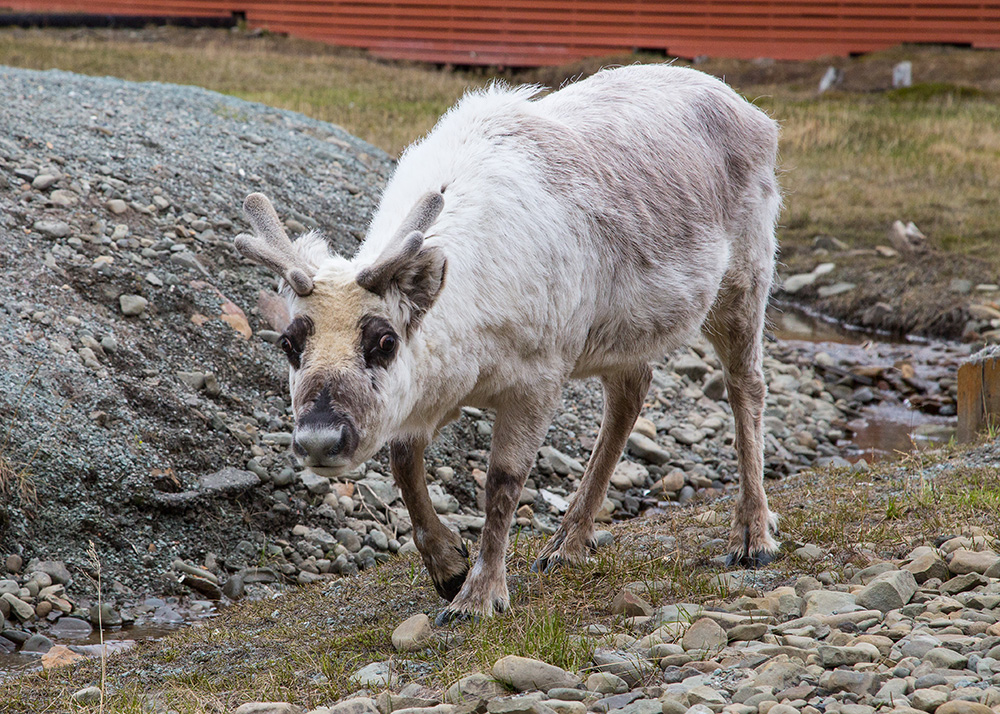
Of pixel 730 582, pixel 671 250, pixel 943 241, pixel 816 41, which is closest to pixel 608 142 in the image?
pixel 671 250

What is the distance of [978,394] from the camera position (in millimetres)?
8281

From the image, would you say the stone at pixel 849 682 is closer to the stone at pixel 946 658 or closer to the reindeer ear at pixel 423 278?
the stone at pixel 946 658

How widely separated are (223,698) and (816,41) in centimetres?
2522

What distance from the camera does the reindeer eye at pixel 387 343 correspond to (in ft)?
13.6

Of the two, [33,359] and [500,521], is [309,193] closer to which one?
[33,359]

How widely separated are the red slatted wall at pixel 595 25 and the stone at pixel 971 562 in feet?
76.4

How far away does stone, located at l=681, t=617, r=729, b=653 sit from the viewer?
4.12 m

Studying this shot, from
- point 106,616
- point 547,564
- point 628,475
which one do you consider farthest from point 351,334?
point 628,475

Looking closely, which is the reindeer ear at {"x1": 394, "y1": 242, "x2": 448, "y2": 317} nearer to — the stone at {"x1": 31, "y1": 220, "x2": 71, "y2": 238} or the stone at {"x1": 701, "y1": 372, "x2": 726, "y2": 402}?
the stone at {"x1": 31, "y1": 220, "x2": 71, "y2": 238}

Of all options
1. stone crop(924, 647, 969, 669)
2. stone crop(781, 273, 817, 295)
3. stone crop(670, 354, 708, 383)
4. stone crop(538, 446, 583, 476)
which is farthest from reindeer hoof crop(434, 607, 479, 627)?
stone crop(781, 273, 817, 295)

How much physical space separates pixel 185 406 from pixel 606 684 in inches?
164

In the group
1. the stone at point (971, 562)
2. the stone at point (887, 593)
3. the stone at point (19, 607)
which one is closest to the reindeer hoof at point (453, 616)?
the stone at point (887, 593)

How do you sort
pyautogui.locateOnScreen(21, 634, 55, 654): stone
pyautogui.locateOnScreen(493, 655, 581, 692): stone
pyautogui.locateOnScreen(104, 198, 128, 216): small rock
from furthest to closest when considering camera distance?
pyautogui.locateOnScreen(104, 198, 128, 216): small rock → pyautogui.locateOnScreen(21, 634, 55, 654): stone → pyautogui.locateOnScreen(493, 655, 581, 692): stone

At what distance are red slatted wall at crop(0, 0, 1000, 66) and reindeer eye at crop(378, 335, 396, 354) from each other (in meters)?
23.9
